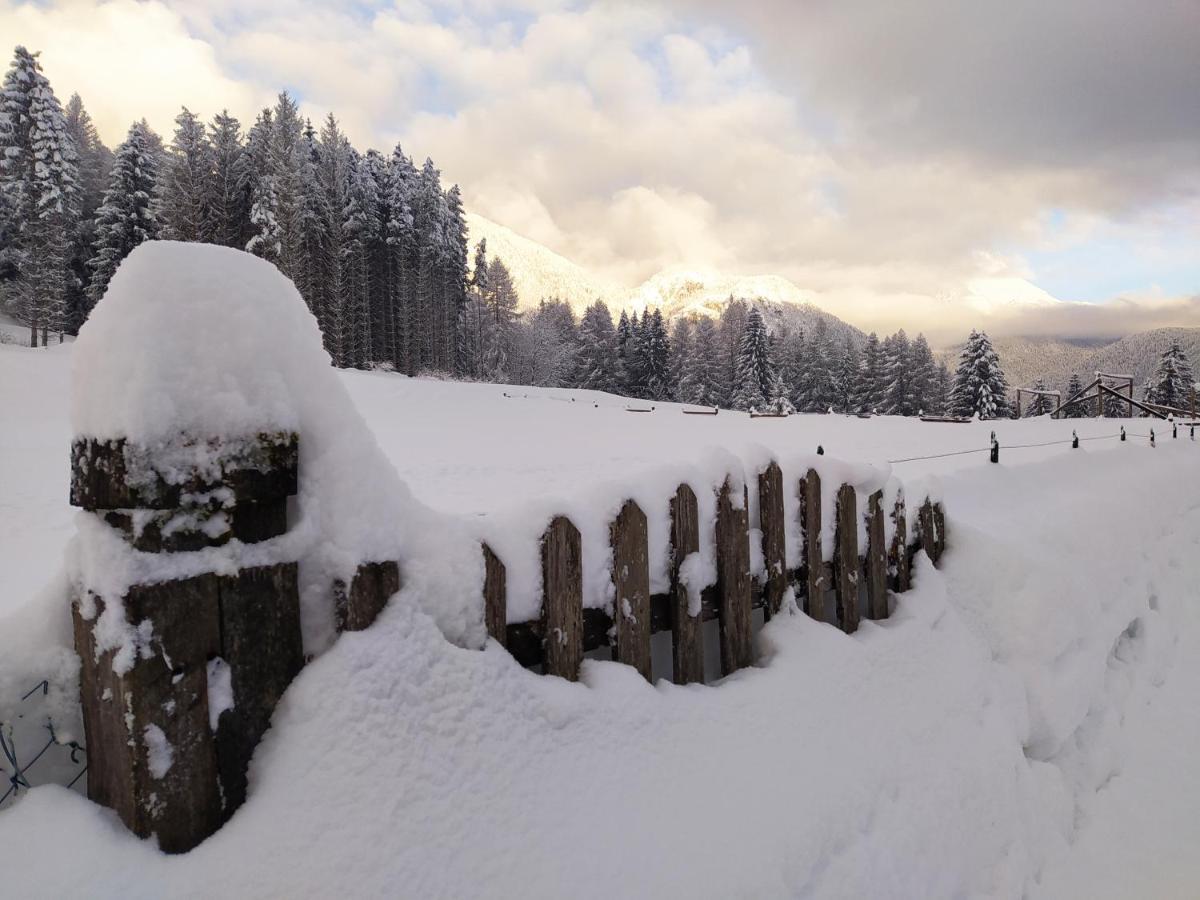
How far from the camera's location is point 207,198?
38562 mm

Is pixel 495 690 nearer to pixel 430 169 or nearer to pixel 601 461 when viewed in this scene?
pixel 601 461

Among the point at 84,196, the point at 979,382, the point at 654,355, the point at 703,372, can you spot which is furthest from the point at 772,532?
the point at 703,372

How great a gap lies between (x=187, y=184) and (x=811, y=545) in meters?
45.4

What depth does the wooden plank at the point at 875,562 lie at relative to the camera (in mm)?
3066

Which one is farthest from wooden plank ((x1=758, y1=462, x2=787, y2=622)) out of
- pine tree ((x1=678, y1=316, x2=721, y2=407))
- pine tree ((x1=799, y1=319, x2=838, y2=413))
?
pine tree ((x1=799, y1=319, x2=838, y2=413))

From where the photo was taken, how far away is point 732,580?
7.92ft

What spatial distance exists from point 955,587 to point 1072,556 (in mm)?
1656

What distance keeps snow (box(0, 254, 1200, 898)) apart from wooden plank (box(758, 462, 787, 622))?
0.20 feet

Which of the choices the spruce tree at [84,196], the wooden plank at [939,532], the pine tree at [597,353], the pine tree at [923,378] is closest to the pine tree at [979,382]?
the pine tree at [923,378]

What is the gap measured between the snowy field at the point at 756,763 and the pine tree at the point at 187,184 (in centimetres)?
3903

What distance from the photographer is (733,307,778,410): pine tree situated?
5469 centimetres

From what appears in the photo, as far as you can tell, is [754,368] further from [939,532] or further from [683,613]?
[683,613]

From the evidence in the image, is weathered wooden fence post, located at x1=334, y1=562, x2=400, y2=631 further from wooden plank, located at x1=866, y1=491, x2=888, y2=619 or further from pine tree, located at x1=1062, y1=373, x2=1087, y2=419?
pine tree, located at x1=1062, y1=373, x2=1087, y2=419

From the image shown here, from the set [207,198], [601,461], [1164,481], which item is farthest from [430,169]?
[1164,481]
